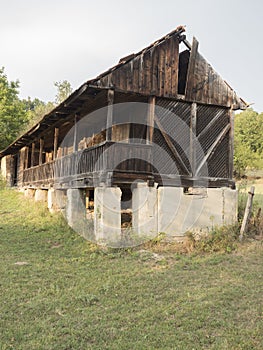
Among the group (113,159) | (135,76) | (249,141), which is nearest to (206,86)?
(135,76)

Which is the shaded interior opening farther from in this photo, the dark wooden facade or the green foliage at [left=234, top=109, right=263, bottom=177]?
the green foliage at [left=234, top=109, right=263, bottom=177]

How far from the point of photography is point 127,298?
5.79 metres

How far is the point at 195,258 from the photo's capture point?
8414 millimetres

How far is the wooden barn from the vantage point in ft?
31.0

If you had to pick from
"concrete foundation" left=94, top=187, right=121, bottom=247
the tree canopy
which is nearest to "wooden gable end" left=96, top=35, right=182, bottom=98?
"concrete foundation" left=94, top=187, right=121, bottom=247

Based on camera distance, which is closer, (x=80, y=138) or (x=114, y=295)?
(x=114, y=295)

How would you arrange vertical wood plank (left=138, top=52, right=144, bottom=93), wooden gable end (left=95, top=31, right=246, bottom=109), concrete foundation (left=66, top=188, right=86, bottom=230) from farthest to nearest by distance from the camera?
concrete foundation (left=66, top=188, right=86, bottom=230)
vertical wood plank (left=138, top=52, right=144, bottom=93)
wooden gable end (left=95, top=31, right=246, bottom=109)

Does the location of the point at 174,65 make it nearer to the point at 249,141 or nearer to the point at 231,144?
the point at 231,144

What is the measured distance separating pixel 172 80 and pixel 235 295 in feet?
22.3

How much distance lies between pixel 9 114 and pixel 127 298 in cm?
2724

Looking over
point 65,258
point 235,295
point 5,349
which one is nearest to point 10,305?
point 5,349

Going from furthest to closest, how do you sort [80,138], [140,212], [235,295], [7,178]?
[7,178]
[80,138]
[140,212]
[235,295]

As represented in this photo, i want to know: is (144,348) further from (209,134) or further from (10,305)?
(209,134)

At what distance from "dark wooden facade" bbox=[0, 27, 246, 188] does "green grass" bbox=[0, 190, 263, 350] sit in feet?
7.83
